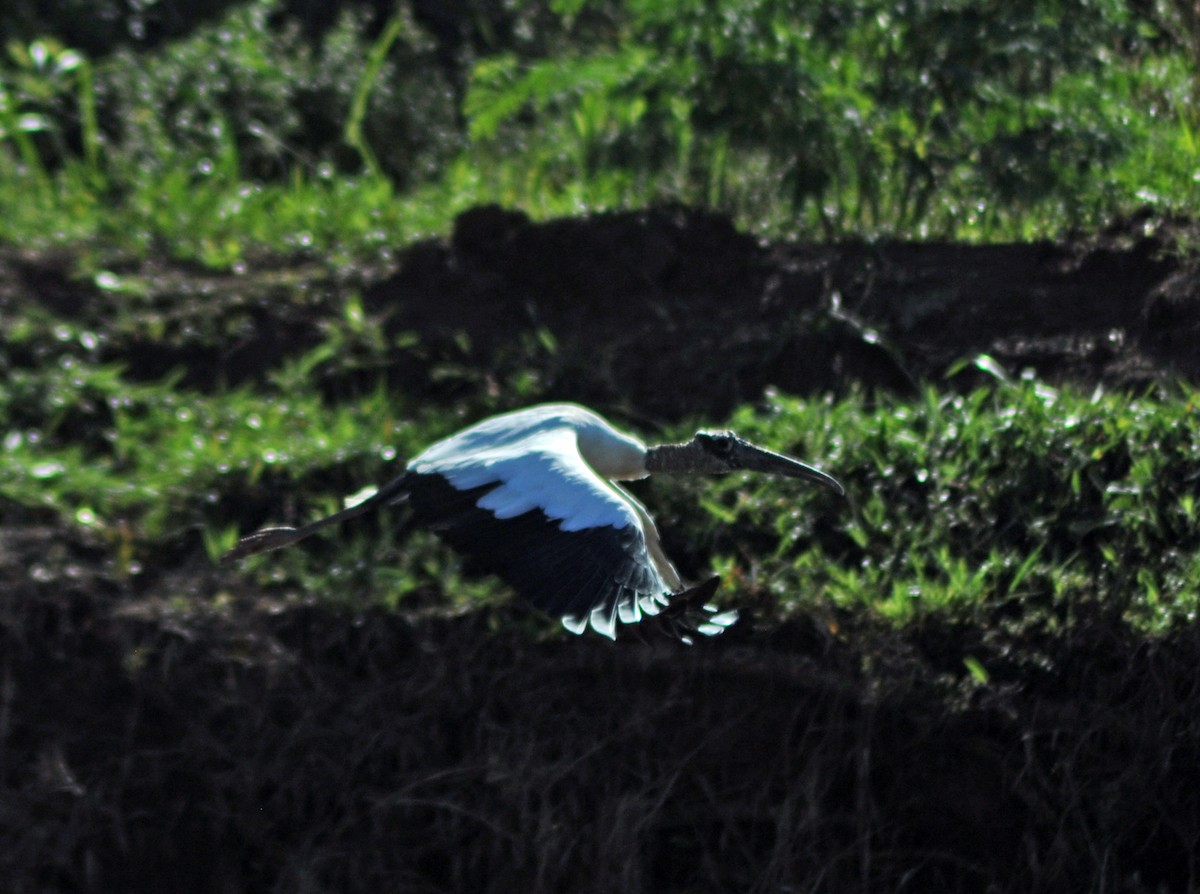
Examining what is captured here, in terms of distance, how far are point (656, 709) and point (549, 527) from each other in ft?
3.16

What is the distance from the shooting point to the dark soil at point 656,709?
4305mm

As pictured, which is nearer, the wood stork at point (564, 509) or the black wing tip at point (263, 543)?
the wood stork at point (564, 509)

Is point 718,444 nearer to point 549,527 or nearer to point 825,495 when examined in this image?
point 825,495

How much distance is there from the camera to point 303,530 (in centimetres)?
470

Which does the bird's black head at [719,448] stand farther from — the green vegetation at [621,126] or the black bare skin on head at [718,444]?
the green vegetation at [621,126]

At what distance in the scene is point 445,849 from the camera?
465 cm

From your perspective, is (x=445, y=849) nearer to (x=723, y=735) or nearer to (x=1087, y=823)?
(x=723, y=735)

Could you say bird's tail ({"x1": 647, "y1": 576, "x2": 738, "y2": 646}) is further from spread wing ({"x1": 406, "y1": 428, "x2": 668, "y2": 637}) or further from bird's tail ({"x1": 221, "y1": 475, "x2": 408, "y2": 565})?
bird's tail ({"x1": 221, "y1": 475, "x2": 408, "y2": 565})

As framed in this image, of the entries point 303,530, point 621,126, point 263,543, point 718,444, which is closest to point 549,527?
point 718,444

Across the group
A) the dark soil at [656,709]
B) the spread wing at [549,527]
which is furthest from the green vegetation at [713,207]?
the spread wing at [549,527]

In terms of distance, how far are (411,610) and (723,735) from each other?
98 centimetres

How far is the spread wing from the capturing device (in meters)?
3.57

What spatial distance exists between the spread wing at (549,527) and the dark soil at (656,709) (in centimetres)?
75

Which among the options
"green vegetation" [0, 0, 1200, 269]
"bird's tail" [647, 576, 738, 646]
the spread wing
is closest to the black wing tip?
the spread wing
